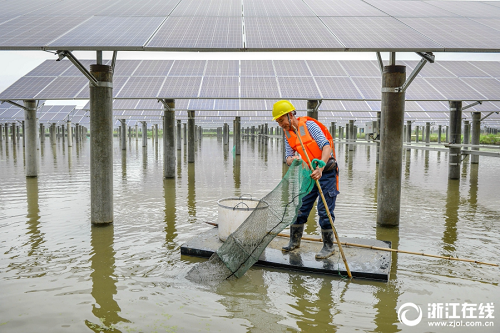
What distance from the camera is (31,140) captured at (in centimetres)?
1484

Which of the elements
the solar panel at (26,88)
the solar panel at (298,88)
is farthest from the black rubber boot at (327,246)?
the solar panel at (26,88)

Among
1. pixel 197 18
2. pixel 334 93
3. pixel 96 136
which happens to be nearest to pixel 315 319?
pixel 96 136

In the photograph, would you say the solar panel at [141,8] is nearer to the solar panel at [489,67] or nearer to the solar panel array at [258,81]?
the solar panel array at [258,81]

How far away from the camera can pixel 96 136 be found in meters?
8.04

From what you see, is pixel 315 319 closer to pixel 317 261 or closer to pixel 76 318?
pixel 317 261

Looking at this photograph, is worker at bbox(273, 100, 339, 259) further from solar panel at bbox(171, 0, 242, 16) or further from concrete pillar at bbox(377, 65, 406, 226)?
solar panel at bbox(171, 0, 242, 16)

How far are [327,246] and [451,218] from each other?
434cm

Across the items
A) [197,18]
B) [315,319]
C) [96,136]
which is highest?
[197,18]

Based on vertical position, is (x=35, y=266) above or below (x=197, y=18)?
below

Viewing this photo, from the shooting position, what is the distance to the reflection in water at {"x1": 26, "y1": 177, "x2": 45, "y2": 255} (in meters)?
6.82

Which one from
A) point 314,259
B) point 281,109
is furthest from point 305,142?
point 314,259

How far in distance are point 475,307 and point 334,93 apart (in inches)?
457

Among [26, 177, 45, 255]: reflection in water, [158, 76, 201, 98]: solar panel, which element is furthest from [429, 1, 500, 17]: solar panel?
[26, 177, 45, 255]: reflection in water

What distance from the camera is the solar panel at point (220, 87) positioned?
1543 centimetres
